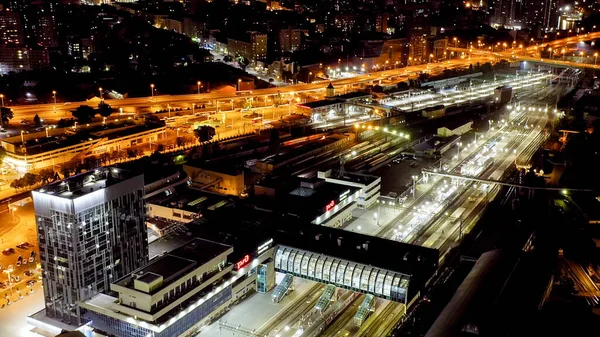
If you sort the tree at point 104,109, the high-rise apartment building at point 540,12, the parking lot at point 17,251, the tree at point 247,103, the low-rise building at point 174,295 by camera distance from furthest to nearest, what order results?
the high-rise apartment building at point 540,12
the tree at point 247,103
the tree at point 104,109
the parking lot at point 17,251
the low-rise building at point 174,295

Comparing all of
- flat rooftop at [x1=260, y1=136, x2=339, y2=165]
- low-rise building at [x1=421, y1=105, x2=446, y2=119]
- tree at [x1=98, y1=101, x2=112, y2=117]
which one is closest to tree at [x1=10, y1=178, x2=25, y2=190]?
flat rooftop at [x1=260, y1=136, x2=339, y2=165]

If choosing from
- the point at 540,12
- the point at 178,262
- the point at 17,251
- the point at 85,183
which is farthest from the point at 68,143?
the point at 540,12

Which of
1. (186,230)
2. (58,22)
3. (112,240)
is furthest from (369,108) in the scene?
(58,22)

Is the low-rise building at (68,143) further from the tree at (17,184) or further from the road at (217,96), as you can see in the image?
the road at (217,96)

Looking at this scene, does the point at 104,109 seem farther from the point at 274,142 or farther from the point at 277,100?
the point at 274,142

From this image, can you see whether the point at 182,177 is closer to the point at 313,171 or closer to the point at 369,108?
the point at 313,171

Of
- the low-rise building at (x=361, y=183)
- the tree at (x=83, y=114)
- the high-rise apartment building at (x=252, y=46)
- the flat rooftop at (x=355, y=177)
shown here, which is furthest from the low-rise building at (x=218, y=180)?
the high-rise apartment building at (x=252, y=46)

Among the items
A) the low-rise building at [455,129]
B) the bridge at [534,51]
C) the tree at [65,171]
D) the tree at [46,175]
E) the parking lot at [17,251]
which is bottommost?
the parking lot at [17,251]
